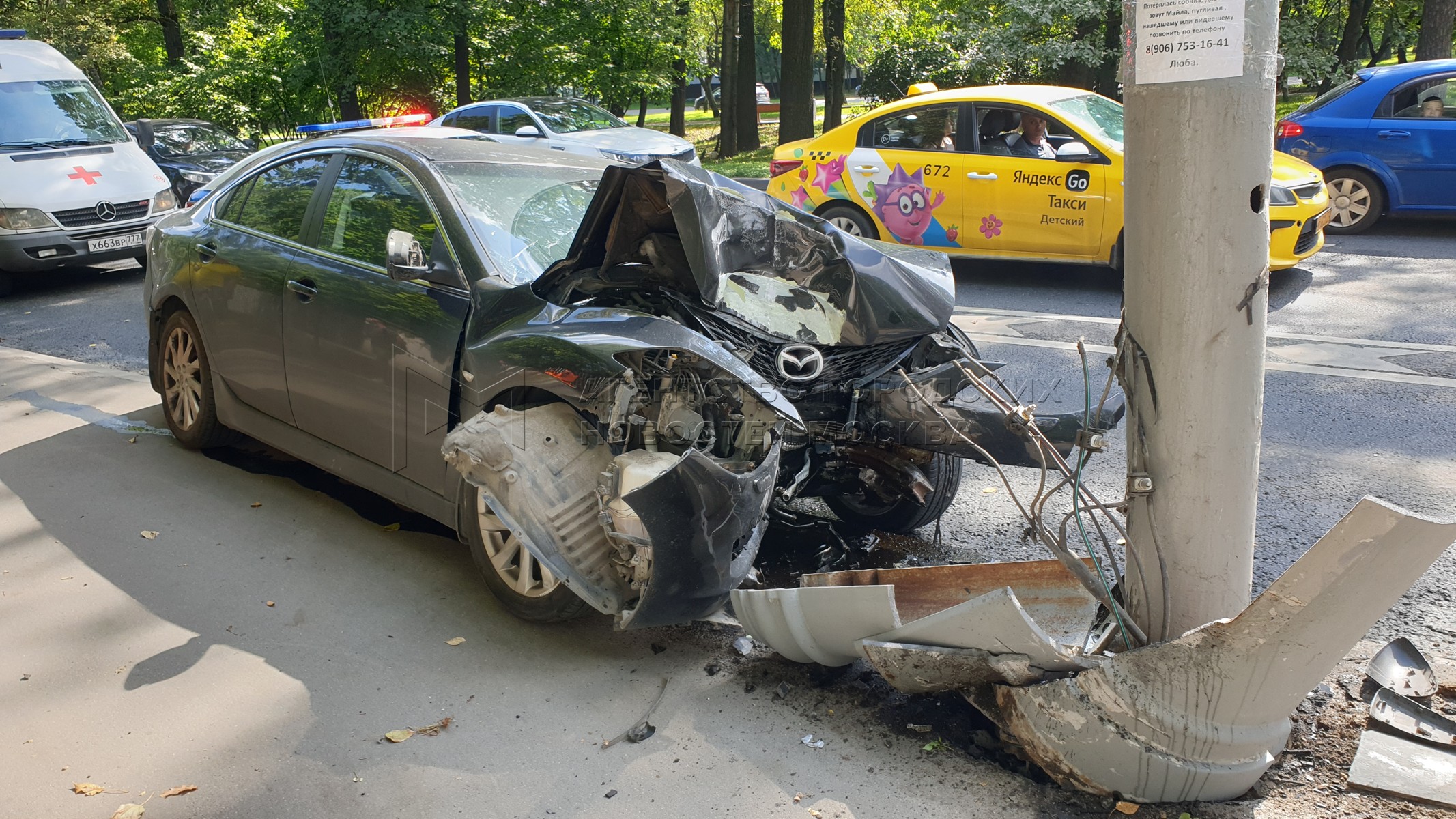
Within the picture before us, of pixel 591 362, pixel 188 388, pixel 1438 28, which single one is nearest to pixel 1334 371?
pixel 591 362

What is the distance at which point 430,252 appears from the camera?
4.41 m

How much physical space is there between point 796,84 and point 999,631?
1558 centimetres

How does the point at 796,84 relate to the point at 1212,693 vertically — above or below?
above

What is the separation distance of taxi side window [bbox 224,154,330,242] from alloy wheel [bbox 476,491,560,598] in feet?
6.28

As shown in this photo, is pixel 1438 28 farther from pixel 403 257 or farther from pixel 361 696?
pixel 361 696

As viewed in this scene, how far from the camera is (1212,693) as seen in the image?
286cm

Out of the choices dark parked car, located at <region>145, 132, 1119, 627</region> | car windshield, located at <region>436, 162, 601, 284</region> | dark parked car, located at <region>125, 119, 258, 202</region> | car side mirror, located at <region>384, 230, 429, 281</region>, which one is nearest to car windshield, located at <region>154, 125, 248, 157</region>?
dark parked car, located at <region>125, 119, 258, 202</region>

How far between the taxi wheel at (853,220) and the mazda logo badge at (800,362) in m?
6.13

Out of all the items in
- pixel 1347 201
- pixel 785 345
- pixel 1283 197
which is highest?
pixel 1283 197

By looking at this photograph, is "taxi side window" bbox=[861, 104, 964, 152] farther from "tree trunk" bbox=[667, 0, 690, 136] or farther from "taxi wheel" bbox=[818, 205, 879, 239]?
"tree trunk" bbox=[667, 0, 690, 136]

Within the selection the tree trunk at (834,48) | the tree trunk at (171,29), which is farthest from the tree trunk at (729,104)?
the tree trunk at (171,29)

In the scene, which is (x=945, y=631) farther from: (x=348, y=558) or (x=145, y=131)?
(x=145, y=131)

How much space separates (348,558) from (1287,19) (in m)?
20.7

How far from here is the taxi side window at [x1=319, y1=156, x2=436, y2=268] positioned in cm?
461
